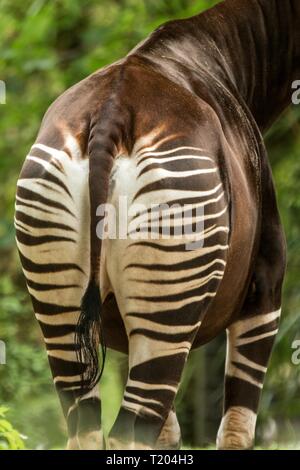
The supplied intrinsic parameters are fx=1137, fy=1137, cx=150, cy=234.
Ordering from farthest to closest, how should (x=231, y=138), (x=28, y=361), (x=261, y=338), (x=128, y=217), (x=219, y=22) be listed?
(x=28, y=361) < (x=219, y=22) < (x=261, y=338) < (x=231, y=138) < (x=128, y=217)

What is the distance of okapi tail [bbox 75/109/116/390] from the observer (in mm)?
3369

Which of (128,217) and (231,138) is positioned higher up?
(231,138)

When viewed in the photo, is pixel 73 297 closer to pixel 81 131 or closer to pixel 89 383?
pixel 89 383

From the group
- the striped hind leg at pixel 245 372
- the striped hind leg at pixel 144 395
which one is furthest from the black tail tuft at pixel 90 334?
the striped hind leg at pixel 245 372

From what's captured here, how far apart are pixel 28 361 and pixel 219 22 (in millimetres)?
5121

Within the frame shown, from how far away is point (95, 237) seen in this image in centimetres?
338

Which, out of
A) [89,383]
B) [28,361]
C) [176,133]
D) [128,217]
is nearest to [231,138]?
[176,133]

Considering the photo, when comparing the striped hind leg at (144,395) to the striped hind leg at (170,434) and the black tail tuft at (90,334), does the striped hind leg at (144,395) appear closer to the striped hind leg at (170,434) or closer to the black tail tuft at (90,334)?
the black tail tuft at (90,334)

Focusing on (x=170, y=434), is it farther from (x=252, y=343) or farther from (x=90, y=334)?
(x=90, y=334)

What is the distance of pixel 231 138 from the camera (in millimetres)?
4027

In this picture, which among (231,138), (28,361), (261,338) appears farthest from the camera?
(28,361)

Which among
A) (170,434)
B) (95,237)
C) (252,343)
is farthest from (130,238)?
(170,434)

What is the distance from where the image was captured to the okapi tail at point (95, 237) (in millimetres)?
3369

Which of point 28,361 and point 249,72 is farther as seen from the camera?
point 28,361
